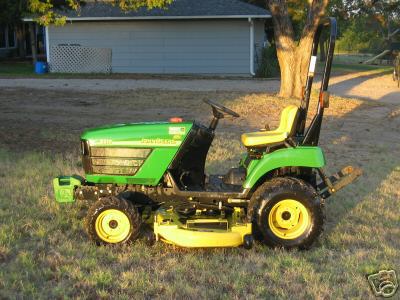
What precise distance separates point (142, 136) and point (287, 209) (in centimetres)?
144

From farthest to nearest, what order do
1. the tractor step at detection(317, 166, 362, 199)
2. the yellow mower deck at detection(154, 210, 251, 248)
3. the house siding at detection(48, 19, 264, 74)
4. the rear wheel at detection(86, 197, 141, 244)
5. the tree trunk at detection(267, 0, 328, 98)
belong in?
the house siding at detection(48, 19, 264, 74) < the tree trunk at detection(267, 0, 328, 98) < the tractor step at detection(317, 166, 362, 199) < the rear wheel at detection(86, 197, 141, 244) < the yellow mower deck at detection(154, 210, 251, 248)

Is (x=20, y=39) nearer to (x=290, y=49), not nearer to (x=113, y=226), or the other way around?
(x=290, y=49)

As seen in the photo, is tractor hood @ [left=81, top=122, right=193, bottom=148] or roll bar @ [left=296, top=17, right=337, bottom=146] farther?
roll bar @ [left=296, top=17, right=337, bottom=146]

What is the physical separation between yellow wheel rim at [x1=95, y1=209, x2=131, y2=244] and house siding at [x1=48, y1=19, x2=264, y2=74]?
24.5 m

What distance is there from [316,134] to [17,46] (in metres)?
37.3

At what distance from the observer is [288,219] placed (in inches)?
200

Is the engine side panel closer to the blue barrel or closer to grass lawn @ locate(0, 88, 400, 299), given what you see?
grass lawn @ locate(0, 88, 400, 299)

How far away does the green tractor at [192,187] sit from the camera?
16.1 feet

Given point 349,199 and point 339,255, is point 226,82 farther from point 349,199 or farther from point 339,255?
point 339,255

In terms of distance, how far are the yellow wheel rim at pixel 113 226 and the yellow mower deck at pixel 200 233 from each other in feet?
0.97

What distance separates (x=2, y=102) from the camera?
15.8 metres

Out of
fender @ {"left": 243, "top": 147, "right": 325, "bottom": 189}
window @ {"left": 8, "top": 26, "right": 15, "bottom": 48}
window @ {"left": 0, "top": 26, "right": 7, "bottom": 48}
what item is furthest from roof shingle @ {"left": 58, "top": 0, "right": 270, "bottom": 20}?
fender @ {"left": 243, "top": 147, "right": 325, "bottom": 189}

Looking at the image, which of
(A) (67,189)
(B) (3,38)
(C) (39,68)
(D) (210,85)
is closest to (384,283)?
(A) (67,189)

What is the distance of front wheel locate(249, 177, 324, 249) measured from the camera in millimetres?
4906
